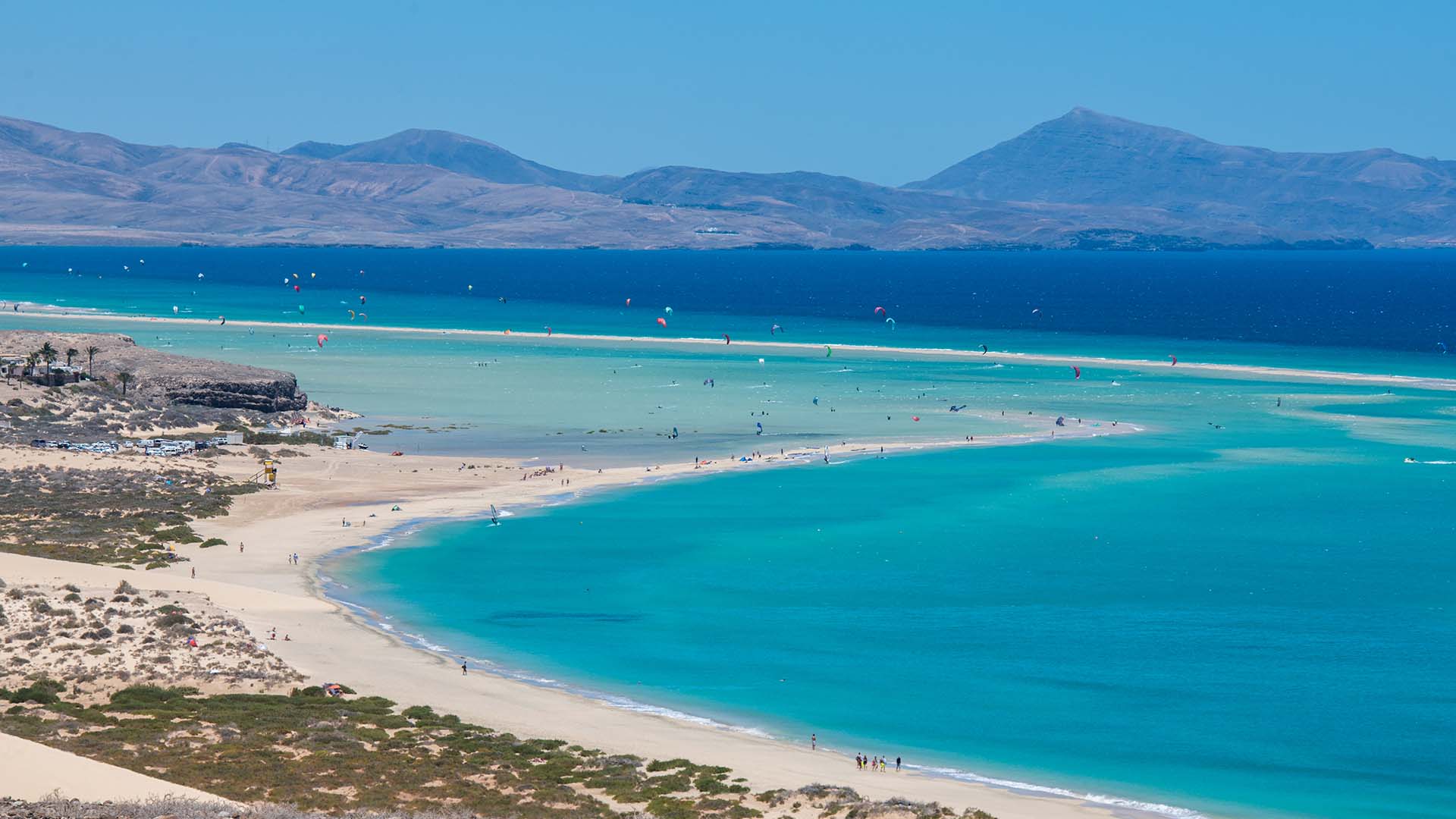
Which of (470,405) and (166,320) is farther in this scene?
(166,320)

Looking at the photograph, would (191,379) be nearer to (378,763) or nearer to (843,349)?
(378,763)

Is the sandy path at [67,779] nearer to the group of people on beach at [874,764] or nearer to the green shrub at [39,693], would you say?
the green shrub at [39,693]

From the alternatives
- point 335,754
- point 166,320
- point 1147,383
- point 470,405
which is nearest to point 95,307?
point 166,320

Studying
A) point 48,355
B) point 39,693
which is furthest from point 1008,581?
point 48,355

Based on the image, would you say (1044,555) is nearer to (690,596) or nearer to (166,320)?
(690,596)

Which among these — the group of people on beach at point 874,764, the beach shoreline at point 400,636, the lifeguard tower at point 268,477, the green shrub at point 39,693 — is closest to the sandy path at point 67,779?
the green shrub at point 39,693

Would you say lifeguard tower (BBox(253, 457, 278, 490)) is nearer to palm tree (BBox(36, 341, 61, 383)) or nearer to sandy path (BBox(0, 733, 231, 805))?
palm tree (BBox(36, 341, 61, 383))

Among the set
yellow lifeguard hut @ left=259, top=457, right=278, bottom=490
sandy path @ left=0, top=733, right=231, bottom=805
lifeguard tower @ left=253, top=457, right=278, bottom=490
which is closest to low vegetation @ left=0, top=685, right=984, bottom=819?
sandy path @ left=0, top=733, right=231, bottom=805
